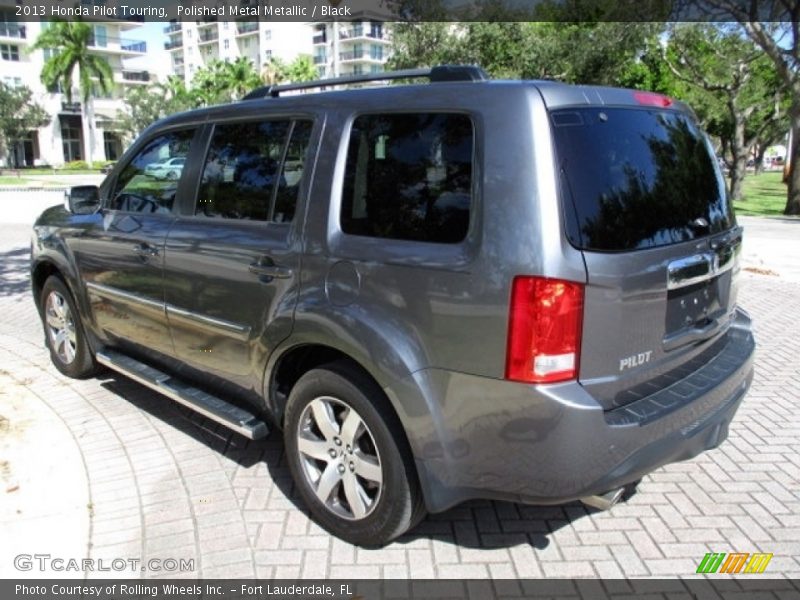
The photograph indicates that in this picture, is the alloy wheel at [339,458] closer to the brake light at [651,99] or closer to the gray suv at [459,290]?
the gray suv at [459,290]

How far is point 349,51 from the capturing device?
95.1 meters

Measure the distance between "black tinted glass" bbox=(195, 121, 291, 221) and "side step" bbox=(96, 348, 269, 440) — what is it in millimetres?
1007

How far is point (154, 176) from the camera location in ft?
13.6

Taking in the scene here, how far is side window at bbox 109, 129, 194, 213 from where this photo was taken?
389cm

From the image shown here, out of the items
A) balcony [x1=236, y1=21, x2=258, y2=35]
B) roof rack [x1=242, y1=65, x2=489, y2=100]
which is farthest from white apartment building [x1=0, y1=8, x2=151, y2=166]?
roof rack [x1=242, y1=65, x2=489, y2=100]

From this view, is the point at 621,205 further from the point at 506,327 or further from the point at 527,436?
the point at 527,436

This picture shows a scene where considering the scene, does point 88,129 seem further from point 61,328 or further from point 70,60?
point 61,328

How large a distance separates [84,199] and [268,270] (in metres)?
2.22

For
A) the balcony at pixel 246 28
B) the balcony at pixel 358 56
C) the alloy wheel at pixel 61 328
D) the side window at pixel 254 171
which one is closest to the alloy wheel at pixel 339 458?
the side window at pixel 254 171

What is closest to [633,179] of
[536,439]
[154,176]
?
[536,439]

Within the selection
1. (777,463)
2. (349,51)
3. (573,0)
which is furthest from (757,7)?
(349,51)

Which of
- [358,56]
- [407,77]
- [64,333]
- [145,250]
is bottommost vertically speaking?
[64,333]

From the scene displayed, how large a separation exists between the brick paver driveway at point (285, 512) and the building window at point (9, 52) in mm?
68138

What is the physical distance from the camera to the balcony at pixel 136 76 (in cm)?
7119
